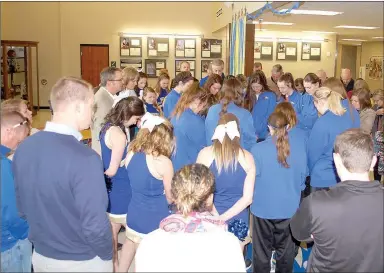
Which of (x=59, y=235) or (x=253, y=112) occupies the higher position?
(x=253, y=112)

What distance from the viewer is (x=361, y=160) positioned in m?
1.75

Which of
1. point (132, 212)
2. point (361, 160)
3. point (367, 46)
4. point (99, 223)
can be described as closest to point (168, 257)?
point (99, 223)

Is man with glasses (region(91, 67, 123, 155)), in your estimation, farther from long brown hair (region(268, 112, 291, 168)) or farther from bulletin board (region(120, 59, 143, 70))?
bulletin board (region(120, 59, 143, 70))

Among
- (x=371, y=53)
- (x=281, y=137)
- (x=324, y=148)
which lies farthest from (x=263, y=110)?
(x=371, y=53)

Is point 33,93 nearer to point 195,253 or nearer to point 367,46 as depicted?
point 367,46

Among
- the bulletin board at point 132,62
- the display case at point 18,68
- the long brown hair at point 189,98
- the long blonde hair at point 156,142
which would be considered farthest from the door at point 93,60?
the long blonde hair at point 156,142

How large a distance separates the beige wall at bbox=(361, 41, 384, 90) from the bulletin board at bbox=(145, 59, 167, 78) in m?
7.84

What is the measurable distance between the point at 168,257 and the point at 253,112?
3.69 m

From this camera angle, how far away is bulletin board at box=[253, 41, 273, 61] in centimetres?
1315

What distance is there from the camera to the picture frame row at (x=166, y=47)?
1343cm

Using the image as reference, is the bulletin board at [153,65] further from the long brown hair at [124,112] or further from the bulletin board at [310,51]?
the long brown hair at [124,112]

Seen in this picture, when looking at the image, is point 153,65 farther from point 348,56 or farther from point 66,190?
point 66,190

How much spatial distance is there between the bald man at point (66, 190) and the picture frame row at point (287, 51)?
11894 mm

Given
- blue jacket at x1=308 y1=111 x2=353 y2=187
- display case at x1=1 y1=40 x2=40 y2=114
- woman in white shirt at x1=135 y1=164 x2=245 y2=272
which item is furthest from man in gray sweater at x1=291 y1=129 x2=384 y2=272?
display case at x1=1 y1=40 x2=40 y2=114
